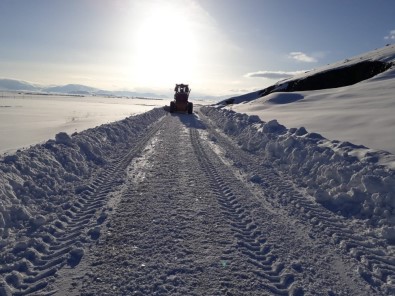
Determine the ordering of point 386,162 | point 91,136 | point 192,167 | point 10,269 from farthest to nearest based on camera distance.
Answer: point 91,136 < point 192,167 < point 386,162 < point 10,269

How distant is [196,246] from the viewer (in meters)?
4.79

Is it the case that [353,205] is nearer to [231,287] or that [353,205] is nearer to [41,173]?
[231,287]

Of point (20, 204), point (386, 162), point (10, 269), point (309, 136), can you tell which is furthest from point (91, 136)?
point (386, 162)

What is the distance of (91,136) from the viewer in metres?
13.4

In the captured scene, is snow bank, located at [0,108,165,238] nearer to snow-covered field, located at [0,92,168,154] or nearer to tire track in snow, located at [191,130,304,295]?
snow-covered field, located at [0,92,168,154]

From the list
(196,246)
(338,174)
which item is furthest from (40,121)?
(196,246)

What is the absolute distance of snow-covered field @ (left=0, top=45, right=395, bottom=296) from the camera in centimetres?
400

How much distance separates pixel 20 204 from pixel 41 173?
1734mm

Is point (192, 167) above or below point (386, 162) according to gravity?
below

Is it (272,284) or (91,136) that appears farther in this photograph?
(91,136)

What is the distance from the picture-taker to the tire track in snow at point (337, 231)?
429 centimetres

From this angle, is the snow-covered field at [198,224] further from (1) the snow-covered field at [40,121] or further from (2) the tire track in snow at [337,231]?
(1) the snow-covered field at [40,121]

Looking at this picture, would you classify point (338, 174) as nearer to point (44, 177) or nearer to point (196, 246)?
point (196, 246)

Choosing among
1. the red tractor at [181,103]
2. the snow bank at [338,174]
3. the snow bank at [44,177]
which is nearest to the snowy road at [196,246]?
the snow bank at [44,177]
